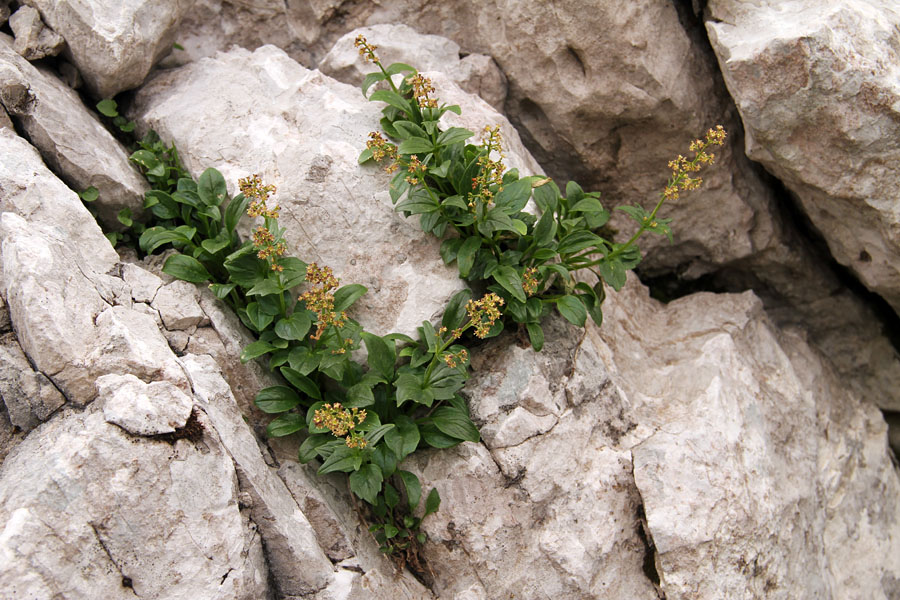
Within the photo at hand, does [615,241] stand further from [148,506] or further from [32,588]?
[32,588]

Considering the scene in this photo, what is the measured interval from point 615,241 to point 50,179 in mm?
4272

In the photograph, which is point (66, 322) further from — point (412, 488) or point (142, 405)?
point (412, 488)

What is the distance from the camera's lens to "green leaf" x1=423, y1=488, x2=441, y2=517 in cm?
427

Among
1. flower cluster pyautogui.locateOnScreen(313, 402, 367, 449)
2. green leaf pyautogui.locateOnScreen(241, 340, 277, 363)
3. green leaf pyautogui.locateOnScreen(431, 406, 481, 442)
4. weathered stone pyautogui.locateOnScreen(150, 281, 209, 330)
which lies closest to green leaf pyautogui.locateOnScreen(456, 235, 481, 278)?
green leaf pyautogui.locateOnScreen(431, 406, 481, 442)

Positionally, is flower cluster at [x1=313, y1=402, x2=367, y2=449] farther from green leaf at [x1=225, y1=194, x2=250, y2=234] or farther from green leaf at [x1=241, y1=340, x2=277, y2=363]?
green leaf at [x1=225, y1=194, x2=250, y2=234]

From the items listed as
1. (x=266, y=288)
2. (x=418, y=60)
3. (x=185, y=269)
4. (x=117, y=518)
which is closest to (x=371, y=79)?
(x=418, y=60)

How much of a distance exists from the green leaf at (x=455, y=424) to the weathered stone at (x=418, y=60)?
261cm

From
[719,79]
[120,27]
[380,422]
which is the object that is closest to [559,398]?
[380,422]

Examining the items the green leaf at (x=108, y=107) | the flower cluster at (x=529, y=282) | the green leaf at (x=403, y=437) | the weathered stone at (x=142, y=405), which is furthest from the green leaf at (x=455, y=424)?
the green leaf at (x=108, y=107)

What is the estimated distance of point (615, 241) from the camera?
6137mm

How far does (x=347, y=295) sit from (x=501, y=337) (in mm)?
1051

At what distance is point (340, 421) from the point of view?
12.5 ft

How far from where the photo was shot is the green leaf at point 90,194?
448 centimetres

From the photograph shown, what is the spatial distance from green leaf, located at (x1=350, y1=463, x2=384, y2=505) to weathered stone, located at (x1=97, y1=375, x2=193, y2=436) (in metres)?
1.01
